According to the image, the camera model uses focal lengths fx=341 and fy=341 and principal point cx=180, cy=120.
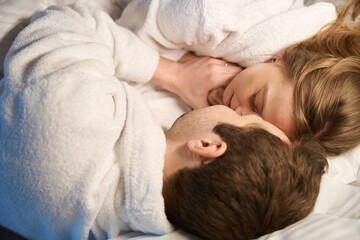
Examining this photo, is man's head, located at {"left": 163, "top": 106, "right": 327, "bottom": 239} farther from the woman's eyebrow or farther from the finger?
the finger

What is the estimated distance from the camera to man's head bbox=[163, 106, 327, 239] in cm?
66

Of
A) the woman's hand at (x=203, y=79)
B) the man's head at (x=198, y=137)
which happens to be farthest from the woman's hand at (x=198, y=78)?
the man's head at (x=198, y=137)

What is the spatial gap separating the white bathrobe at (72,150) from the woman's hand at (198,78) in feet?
1.31

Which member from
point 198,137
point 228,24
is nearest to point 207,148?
point 198,137

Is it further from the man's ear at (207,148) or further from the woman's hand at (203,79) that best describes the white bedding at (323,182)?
the man's ear at (207,148)

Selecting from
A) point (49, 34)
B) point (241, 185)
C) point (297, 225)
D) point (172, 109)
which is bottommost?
point (172, 109)

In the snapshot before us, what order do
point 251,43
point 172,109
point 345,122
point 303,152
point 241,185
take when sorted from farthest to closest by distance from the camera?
point 172,109
point 251,43
point 345,122
point 303,152
point 241,185

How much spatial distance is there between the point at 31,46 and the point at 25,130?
0.21m

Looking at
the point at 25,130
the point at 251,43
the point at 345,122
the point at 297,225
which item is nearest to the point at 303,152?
the point at 297,225

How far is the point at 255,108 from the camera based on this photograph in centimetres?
102

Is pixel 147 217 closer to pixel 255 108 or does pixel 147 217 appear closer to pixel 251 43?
pixel 255 108

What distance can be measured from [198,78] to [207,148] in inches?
21.5

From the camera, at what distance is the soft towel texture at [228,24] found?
104cm

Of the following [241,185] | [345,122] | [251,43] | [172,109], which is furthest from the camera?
[172,109]
